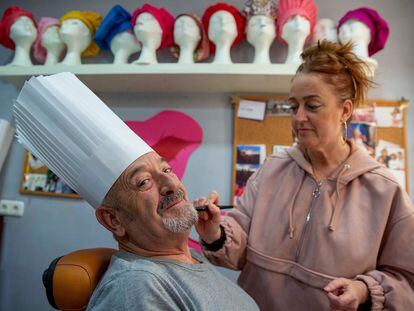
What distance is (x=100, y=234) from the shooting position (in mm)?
1840

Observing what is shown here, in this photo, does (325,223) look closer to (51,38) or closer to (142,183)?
(142,183)

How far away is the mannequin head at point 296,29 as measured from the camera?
1.46 meters

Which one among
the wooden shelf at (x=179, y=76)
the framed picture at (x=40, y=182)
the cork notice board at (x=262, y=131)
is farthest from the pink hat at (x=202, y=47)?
the framed picture at (x=40, y=182)

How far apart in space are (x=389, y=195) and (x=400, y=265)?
0.21 meters

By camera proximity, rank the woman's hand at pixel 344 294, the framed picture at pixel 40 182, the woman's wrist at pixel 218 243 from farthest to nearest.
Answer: the framed picture at pixel 40 182 < the woman's wrist at pixel 218 243 < the woman's hand at pixel 344 294

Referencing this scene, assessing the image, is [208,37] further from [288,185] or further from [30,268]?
[30,268]

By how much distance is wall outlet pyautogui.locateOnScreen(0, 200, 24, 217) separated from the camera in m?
1.93

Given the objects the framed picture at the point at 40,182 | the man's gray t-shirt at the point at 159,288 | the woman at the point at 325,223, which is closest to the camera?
the man's gray t-shirt at the point at 159,288

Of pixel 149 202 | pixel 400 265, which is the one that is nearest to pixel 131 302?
pixel 149 202

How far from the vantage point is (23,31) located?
5.71 feet

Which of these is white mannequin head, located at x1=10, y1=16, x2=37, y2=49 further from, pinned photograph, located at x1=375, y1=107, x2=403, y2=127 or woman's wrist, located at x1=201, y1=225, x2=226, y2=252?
pinned photograph, located at x1=375, y1=107, x2=403, y2=127

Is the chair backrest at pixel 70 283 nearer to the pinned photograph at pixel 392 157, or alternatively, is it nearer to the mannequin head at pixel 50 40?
the mannequin head at pixel 50 40

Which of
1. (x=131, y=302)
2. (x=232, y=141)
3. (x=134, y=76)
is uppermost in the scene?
(x=134, y=76)

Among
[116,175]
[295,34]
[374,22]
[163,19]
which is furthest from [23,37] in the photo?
[374,22]
